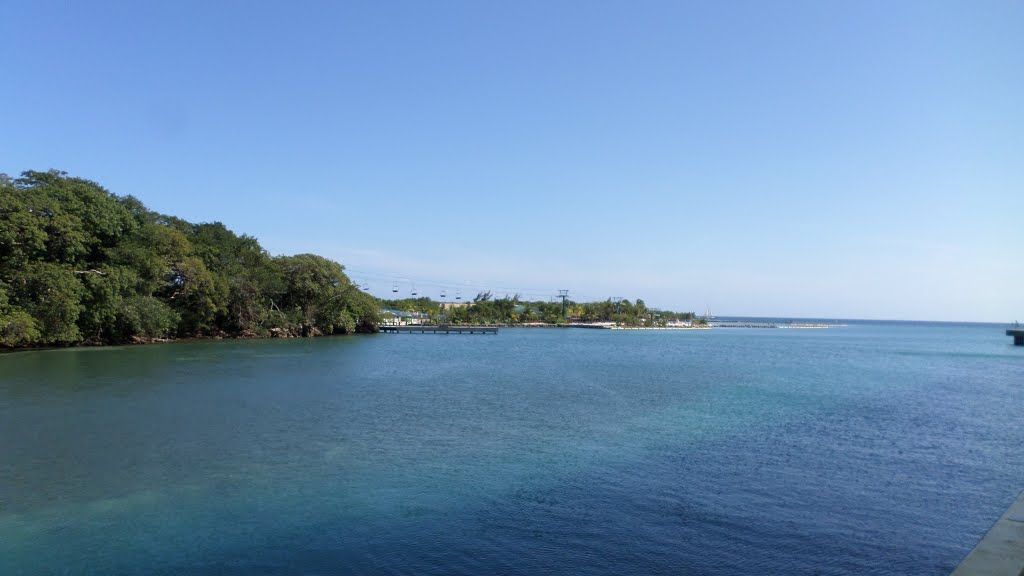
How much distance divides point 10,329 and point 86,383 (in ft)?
46.6

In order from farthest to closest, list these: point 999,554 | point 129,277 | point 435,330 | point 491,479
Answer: point 435,330
point 129,277
point 491,479
point 999,554

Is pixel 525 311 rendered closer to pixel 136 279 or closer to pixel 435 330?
pixel 435 330

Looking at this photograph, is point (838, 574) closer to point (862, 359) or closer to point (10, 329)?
point (10, 329)

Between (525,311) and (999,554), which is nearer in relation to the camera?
(999,554)

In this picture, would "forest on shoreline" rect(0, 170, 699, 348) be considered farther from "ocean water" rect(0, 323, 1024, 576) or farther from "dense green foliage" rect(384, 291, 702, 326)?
"dense green foliage" rect(384, 291, 702, 326)

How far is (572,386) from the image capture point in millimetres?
27734

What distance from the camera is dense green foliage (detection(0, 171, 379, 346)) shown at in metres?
35.8

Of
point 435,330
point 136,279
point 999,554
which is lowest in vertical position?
point 999,554

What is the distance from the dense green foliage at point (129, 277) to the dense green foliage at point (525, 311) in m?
51.7

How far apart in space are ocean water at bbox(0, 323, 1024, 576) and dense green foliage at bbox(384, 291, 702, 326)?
94964 millimetres

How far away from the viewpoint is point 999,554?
6.50 meters

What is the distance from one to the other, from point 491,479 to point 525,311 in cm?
12317

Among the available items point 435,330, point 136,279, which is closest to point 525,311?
point 435,330

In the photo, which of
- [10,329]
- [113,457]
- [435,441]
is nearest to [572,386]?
[435,441]
